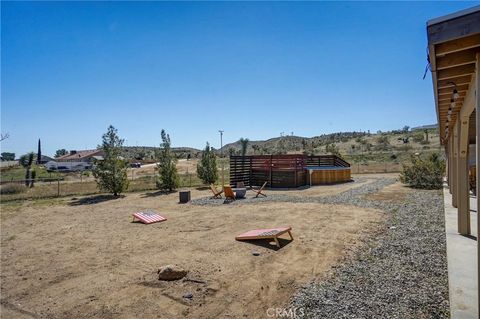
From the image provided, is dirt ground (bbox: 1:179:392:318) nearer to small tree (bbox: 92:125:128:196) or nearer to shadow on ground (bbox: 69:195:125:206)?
shadow on ground (bbox: 69:195:125:206)

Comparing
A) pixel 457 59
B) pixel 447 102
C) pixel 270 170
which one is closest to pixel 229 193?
pixel 270 170

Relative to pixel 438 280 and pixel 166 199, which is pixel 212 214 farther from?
pixel 438 280

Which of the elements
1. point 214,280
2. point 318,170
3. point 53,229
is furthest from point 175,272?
point 318,170

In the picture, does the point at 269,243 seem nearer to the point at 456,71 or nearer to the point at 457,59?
the point at 456,71

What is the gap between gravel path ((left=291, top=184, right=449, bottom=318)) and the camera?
3889 mm

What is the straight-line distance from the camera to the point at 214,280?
16.9ft

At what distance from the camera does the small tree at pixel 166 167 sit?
1916 centimetres

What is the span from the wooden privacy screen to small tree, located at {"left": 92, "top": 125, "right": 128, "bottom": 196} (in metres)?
6.67

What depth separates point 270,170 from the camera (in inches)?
782

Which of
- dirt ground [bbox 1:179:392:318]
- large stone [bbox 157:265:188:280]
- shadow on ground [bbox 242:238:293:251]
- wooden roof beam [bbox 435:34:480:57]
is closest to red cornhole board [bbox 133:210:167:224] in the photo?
dirt ground [bbox 1:179:392:318]

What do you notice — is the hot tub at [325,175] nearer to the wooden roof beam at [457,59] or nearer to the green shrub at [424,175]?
the green shrub at [424,175]

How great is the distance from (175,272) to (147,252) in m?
1.83

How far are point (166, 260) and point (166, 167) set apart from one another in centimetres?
1333

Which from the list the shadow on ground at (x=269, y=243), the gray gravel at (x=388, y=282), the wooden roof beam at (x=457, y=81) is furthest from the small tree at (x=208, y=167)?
the wooden roof beam at (x=457, y=81)
